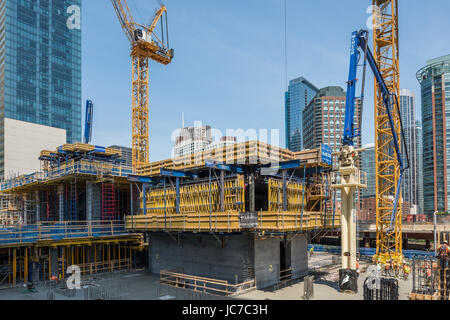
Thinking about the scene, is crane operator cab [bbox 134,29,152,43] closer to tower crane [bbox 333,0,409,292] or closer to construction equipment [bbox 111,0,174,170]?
construction equipment [bbox 111,0,174,170]

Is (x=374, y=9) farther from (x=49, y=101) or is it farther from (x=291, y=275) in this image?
(x=49, y=101)

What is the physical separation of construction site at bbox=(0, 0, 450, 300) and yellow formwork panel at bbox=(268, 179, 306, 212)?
0.09 meters

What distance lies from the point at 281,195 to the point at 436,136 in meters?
128

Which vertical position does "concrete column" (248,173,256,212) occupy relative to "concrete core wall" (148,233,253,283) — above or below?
above

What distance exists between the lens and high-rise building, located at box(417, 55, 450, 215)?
129000 millimetres

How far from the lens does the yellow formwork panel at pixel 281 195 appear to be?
28.0 metres

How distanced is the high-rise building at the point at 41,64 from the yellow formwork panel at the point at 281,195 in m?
105

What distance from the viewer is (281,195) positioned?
29.2 meters

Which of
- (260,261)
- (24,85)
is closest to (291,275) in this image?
(260,261)

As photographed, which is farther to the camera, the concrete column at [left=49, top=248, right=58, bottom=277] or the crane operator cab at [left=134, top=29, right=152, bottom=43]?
the crane operator cab at [left=134, top=29, right=152, bottom=43]

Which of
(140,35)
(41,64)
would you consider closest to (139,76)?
(140,35)

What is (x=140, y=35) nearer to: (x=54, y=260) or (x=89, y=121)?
(x=89, y=121)

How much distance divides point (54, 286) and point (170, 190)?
1212 cm

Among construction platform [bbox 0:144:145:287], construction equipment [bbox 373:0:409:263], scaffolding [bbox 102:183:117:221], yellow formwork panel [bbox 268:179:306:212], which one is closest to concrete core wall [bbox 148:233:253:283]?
yellow formwork panel [bbox 268:179:306:212]
